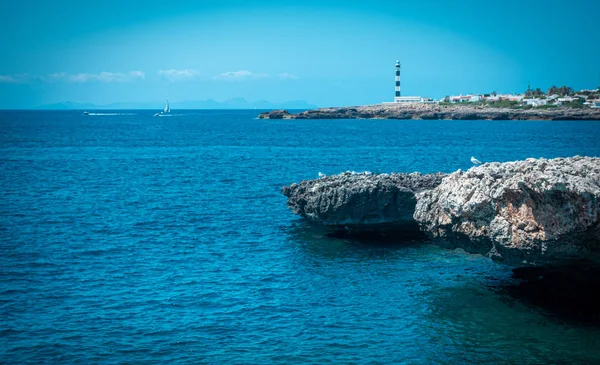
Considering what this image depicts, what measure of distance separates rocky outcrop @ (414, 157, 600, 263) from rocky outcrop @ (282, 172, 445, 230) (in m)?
7.34

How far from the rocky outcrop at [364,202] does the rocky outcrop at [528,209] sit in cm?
734

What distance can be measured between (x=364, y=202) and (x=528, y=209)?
11.8 meters

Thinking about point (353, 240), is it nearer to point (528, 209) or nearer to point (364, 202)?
point (364, 202)

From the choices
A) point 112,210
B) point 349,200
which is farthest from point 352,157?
point 349,200

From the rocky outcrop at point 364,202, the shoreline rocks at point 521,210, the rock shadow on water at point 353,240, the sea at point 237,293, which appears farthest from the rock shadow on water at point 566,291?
the rocky outcrop at point 364,202

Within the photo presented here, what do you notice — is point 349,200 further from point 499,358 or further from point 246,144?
point 246,144

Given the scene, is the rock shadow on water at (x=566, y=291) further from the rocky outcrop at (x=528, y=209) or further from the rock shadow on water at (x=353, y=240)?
the rock shadow on water at (x=353, y=240)

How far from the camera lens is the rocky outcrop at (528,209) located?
18750mm

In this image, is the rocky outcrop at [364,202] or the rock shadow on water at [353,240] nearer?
the rock shadow on water at [353,240]

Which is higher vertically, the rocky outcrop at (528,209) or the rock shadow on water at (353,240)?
the rocky outcrop at (528,209)

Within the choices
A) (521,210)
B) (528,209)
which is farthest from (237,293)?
(528,209)

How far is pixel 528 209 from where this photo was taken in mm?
19438

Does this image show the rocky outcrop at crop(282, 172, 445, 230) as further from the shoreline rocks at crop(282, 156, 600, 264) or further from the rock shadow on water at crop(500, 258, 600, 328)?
the rock shadow on water at crop(500, 258, 600, 328)

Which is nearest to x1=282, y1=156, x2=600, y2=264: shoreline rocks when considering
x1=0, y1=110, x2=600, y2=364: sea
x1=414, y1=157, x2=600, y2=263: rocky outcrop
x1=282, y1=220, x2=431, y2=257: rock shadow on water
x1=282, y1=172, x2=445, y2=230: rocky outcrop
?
x1=414, y1=157, x2=600, y2=263: rocky outcrop
